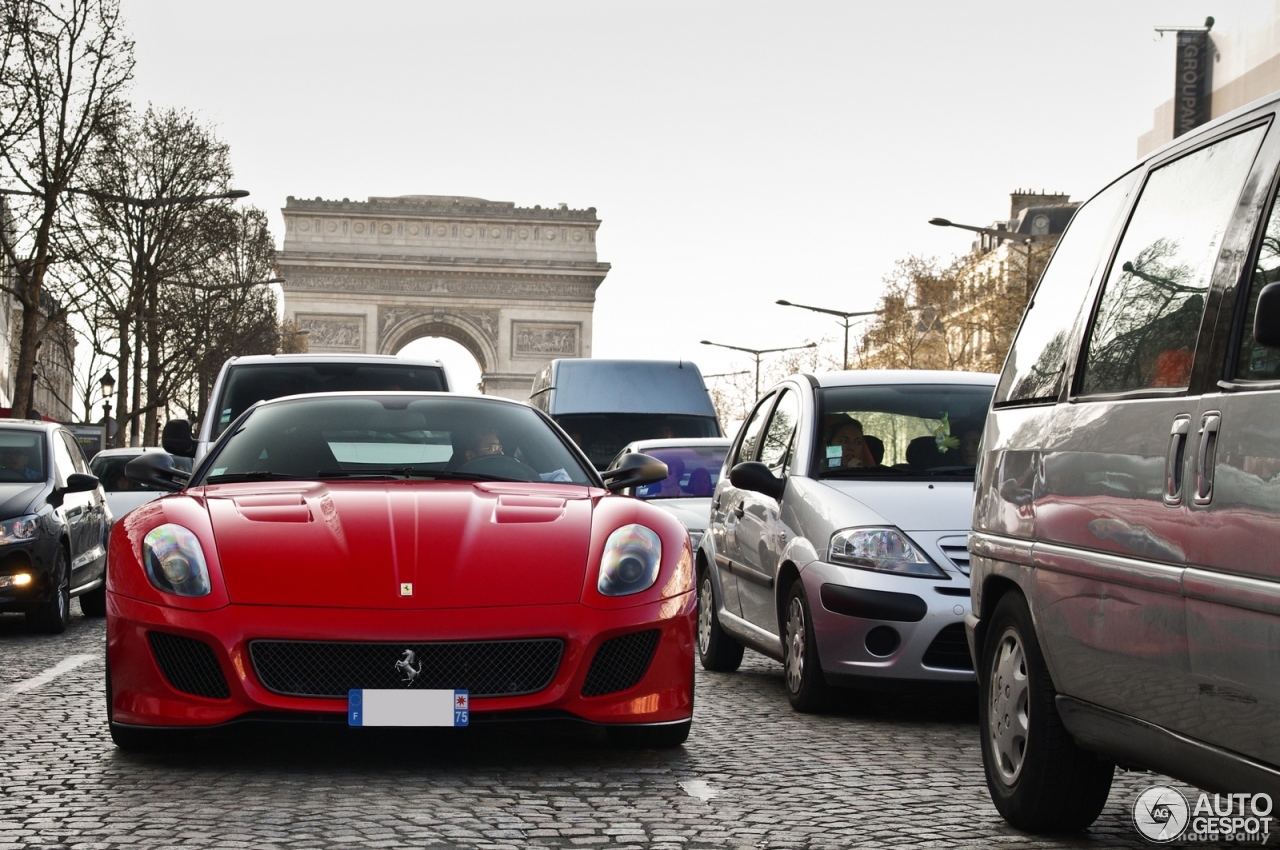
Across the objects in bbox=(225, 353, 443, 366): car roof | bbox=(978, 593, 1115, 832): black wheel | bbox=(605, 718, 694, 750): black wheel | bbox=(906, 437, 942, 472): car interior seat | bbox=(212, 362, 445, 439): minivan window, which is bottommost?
bbox=(605, 718, 694, 750): black wheel

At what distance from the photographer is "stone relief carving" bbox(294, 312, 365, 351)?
7869 cm

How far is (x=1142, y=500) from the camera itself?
430 cm

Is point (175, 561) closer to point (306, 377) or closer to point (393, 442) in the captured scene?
point (393, 442)

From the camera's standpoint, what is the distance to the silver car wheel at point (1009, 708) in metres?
5.19

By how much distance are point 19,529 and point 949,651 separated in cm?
675

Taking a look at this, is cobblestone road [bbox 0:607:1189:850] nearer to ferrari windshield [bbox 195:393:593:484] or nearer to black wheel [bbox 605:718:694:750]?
black wheel [bbox 605:718:694:750]

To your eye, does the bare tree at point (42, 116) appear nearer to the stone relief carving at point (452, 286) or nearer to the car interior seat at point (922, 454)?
the car interior seat at point (922, 454)

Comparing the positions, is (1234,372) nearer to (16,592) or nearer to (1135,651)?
(1135,651)

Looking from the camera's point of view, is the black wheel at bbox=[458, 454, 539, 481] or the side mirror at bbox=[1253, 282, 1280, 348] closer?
the side mirror at bbox=[1253, 282, 1280, 348]

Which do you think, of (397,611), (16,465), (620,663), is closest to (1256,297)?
(620,663)

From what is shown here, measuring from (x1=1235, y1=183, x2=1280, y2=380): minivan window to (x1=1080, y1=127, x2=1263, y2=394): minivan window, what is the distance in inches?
8.3

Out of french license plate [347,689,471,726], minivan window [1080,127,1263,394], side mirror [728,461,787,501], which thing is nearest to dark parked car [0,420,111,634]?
side mirror [728,461,787,501]

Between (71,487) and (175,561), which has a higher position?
(71,487)

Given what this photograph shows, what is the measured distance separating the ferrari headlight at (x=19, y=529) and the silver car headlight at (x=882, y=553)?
6250 mm
